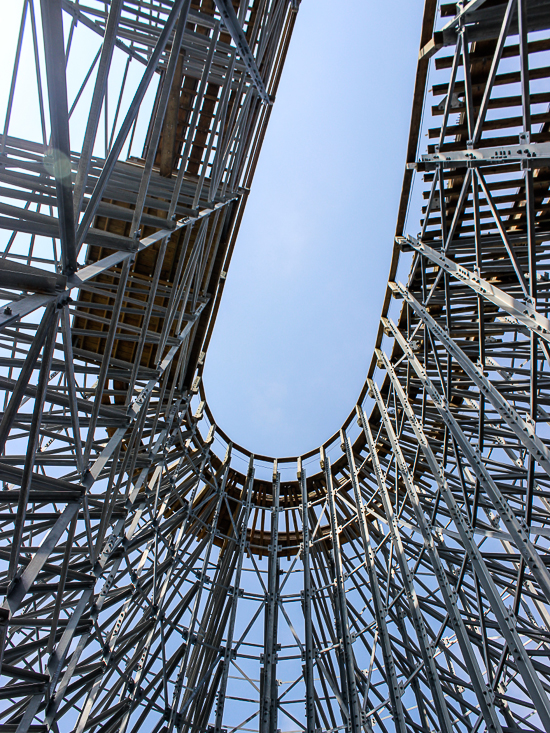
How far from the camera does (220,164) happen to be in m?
11.1

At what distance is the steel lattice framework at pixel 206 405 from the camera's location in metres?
6.82

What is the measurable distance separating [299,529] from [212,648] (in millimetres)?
6563

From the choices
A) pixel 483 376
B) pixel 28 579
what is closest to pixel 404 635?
pixel 483 376

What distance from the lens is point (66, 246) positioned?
480cm

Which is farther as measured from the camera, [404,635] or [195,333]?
[195,333]

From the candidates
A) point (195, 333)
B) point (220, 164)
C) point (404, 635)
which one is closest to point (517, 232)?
point (220, 164)

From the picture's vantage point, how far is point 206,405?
1864 centimetres

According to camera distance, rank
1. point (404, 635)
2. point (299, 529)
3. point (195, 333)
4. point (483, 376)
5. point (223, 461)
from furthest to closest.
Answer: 1. point (299, 529)
2. point (223, 461)
3. point (195, 333)
4. point (404, 635)
5. point (483, 376)

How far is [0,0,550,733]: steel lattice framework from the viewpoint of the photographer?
6.82m

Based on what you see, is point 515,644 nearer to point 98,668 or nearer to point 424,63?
point 98,668

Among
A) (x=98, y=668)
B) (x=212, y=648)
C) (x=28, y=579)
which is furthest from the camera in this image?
(x=212, y=648)

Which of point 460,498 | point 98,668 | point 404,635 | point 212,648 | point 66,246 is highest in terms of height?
point 66,246

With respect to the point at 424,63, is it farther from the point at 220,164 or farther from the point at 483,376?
the point at 483,376

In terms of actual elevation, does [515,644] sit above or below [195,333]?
below
